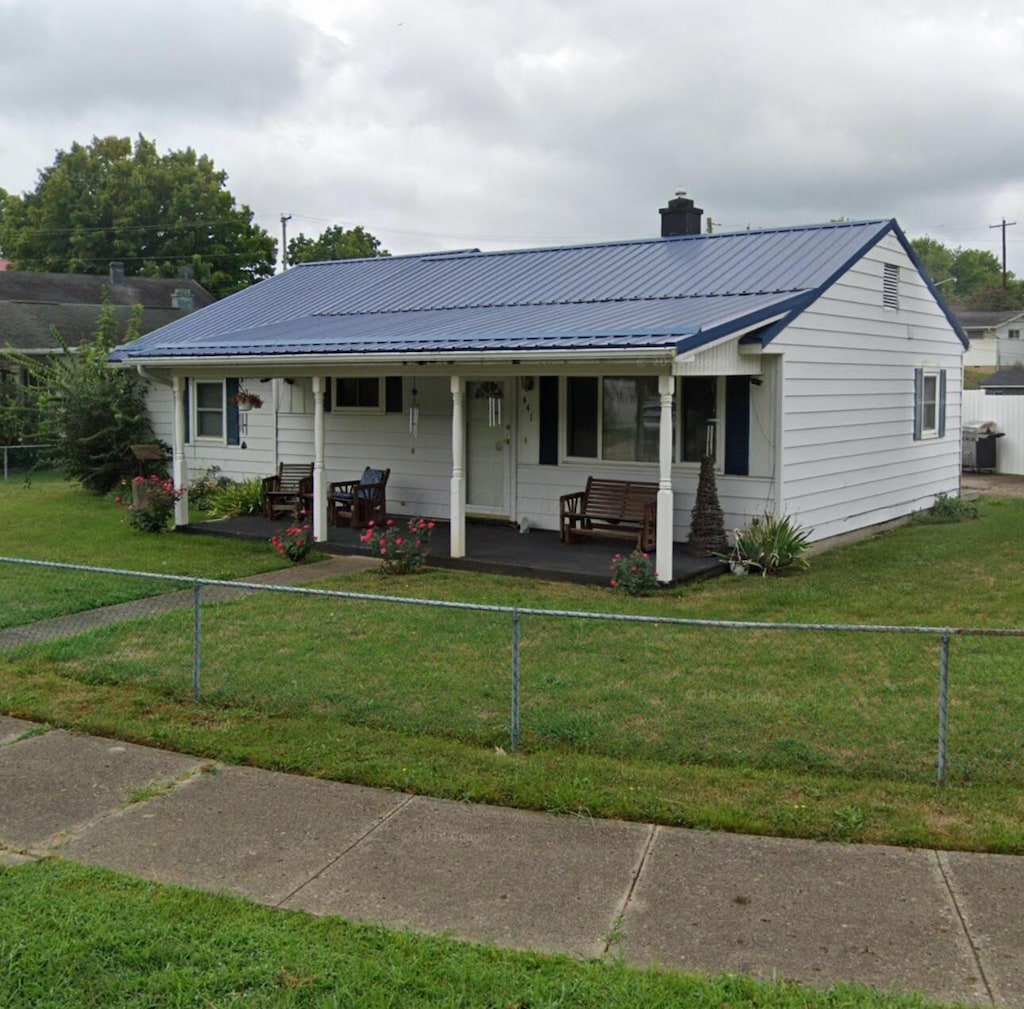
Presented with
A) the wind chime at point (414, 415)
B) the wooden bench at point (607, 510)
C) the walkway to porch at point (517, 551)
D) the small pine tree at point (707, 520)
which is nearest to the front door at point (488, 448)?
the walkway to porch at point (517, 551)

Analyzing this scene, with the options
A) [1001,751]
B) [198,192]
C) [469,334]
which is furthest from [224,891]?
[198,192]

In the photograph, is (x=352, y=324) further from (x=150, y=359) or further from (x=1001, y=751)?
(x=1001, y=751)

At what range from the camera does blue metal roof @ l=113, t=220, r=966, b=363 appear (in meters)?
12.2

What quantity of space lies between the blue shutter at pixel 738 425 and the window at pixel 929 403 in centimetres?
486

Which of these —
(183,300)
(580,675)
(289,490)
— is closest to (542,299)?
(289,490)

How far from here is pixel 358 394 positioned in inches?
651

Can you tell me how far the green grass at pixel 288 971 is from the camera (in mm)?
3822

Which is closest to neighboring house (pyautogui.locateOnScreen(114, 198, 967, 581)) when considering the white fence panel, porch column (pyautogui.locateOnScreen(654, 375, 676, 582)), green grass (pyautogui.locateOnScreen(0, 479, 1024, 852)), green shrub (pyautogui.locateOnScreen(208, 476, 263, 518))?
porch column (pyautogui.locateOnScreen(654, 375, 676, 582))

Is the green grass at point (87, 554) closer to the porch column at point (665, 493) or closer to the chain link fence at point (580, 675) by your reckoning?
the chain link fence at point (580, 675)

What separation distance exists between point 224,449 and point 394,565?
7436 mm

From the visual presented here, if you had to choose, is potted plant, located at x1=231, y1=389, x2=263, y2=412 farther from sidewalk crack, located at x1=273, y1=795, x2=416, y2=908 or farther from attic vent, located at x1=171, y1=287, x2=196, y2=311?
attic vent, located at x1=171, y1=287, x2=196, y2=311

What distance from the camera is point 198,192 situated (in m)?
53.8

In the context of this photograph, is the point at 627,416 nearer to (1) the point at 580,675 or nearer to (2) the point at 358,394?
(2) the point at 358,394

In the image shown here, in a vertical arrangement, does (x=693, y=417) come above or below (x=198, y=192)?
below
